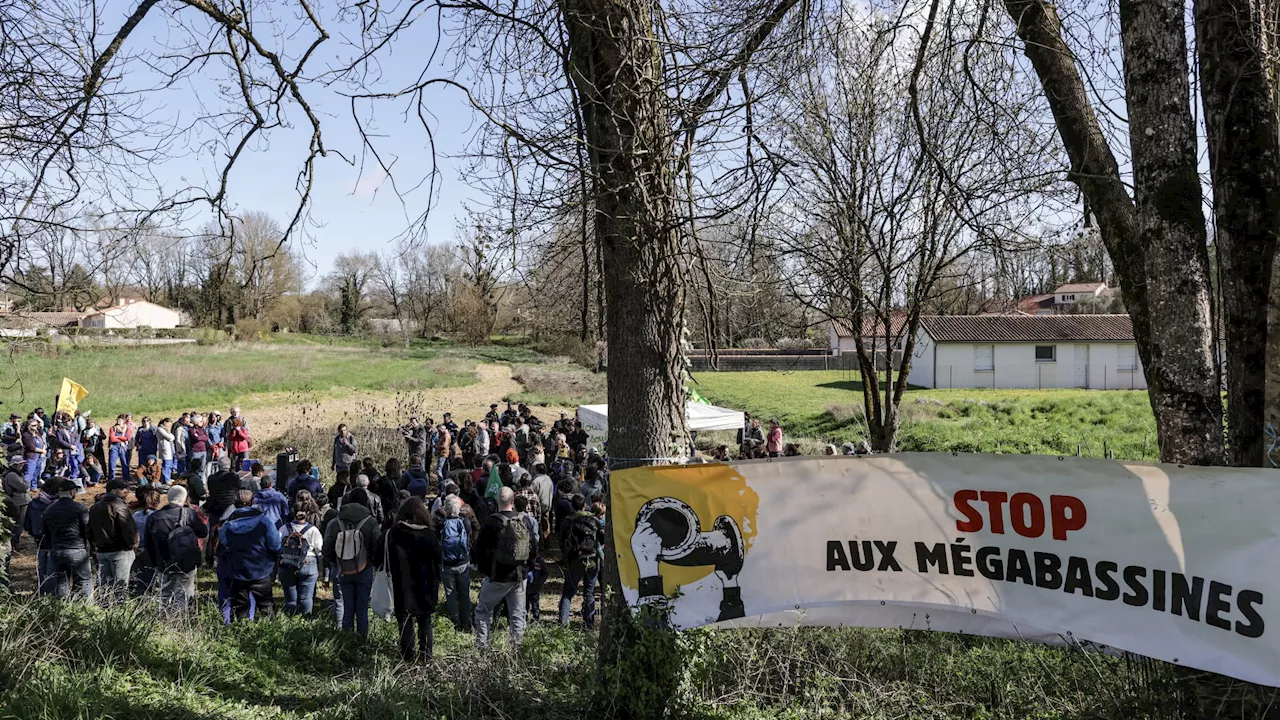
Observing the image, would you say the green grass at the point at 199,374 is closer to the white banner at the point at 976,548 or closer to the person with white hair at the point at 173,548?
the person with white hair at the point at 173,548

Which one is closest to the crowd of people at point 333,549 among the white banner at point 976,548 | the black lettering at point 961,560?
the white banner at point 976,548

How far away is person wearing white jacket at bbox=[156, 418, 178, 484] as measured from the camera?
1681 cm

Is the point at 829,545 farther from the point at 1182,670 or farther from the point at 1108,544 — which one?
the point at 1182,670

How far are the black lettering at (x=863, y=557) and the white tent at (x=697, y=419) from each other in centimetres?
1163

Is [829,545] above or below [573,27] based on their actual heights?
below

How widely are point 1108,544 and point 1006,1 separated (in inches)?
150

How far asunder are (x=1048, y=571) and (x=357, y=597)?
6352 mm

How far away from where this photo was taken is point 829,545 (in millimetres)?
4668

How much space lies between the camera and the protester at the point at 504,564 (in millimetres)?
7566

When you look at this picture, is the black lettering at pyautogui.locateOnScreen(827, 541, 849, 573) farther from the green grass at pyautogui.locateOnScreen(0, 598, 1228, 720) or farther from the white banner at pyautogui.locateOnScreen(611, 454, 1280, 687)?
the green grass at pyautogui.locateOnScreen(0, 598, 1228, 720)

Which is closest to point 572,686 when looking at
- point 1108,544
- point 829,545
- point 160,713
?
point 829,545

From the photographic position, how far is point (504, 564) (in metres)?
7.56

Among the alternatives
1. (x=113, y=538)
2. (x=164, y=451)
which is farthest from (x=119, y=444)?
(x=113, y=538)

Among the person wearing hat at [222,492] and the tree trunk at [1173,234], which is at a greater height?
the tree trunk at [1173,234]
